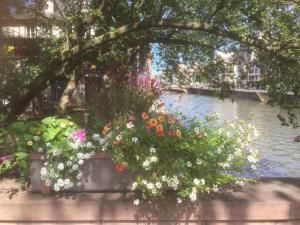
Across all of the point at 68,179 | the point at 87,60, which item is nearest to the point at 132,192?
the point at 68,179

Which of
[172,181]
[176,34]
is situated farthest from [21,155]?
[176,34]

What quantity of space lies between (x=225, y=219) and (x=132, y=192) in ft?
3.12

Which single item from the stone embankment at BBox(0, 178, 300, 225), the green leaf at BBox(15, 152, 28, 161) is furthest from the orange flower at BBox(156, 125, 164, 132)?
the green leaf at BBox(15, 152, 28, 161)

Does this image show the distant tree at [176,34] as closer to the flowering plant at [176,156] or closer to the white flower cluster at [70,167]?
the flowering plant at [176,156]

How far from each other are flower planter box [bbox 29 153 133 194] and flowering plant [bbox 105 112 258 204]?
14cm

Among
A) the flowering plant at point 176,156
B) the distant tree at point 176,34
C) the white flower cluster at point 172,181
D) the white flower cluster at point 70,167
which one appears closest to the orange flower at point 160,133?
the flowering plant at point 176,156

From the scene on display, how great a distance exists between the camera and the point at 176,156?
3.97 m

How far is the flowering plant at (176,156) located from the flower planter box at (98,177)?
14 cm

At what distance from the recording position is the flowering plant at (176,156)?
12.3ft

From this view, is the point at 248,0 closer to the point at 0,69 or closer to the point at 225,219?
the point at 225,219

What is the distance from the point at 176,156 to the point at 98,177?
0.83 m

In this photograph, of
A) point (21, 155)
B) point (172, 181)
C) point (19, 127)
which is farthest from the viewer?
point (19, 127)

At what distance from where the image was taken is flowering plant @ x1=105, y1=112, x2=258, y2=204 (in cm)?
375

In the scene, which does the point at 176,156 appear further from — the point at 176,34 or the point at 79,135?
the point at 176,34
